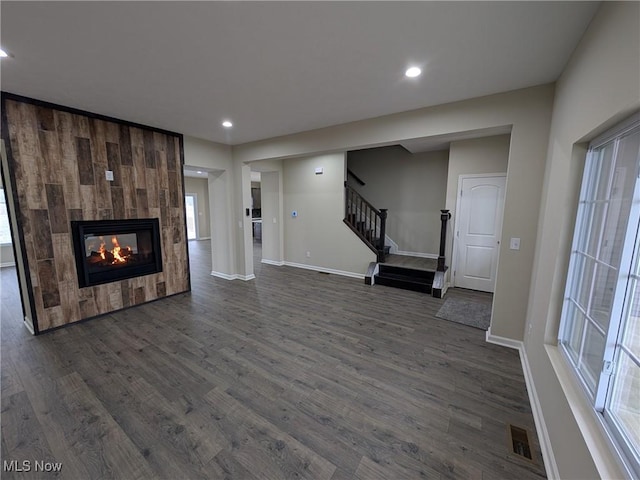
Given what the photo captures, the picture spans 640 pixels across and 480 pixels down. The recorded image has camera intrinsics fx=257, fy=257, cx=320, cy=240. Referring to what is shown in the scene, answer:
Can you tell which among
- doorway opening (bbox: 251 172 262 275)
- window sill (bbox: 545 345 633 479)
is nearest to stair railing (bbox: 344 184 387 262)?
doorway opening (bbox: 251 172 262 275)

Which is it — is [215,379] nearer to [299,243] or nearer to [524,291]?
[524,291]

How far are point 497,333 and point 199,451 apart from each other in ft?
10.3

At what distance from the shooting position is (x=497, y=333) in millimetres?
2980

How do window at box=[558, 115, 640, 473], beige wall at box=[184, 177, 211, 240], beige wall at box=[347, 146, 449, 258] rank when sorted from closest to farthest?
window at box=[558, 115, 640, 473] < beige wall at box=[347, 146, 449, 258] < beige wall at box=[184, 177, 211, 240]

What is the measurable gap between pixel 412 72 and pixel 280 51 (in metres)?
1.17

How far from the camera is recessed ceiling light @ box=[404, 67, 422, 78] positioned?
7.34 feet

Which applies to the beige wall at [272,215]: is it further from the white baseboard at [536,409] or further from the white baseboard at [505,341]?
the white baseboard at [536,409]

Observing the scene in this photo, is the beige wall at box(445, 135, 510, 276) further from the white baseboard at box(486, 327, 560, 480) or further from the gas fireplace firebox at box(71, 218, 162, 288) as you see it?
the gas fireplace firebox at box(71, 218, 162, 288)

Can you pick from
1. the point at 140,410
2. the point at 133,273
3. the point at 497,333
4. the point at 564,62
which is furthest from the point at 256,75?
the point at 497,333

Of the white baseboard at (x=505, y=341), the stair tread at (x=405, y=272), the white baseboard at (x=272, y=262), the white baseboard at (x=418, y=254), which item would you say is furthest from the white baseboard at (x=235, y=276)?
the white baseboard at (x=505, y=341)

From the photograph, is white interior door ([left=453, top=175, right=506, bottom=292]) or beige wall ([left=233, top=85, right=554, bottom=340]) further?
white interior door ([left=453, top=175, right=506, bottom=292])

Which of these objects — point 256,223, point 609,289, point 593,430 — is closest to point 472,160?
point 609,289
